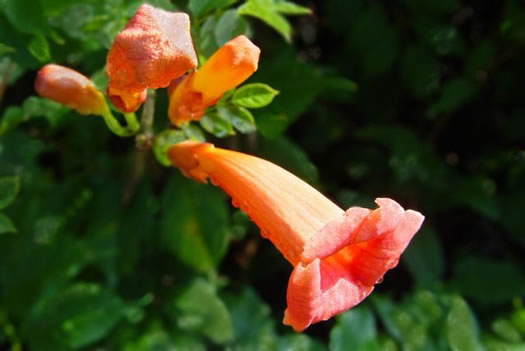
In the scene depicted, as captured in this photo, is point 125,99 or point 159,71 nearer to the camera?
point 159,71

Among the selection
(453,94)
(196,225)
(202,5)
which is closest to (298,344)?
(196,225)

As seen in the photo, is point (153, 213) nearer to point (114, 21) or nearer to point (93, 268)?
point (93, 268)

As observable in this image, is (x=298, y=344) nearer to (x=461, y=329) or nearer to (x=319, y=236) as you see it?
(x=461, y=329)

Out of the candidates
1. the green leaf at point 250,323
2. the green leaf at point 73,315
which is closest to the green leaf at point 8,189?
the green leaf at point 73,315

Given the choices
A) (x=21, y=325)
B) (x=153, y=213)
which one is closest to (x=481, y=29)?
(x=153, y=213)

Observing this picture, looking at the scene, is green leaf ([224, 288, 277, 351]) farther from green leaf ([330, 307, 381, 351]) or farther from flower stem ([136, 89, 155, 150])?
flower stem ([136, 89, 155, 150])

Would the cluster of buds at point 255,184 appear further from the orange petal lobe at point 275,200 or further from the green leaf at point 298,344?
the green leaf at point 298,344

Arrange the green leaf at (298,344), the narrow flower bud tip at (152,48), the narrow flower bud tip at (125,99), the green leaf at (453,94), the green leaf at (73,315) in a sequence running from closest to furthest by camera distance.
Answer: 1. the narrow flower bud tip at (152,48)
2. the narrow flower bud tip at (125,99)
3. the green leaf at (73,315)
4. the green leaf at (298,344)
5. the green leaf at (453,94)
